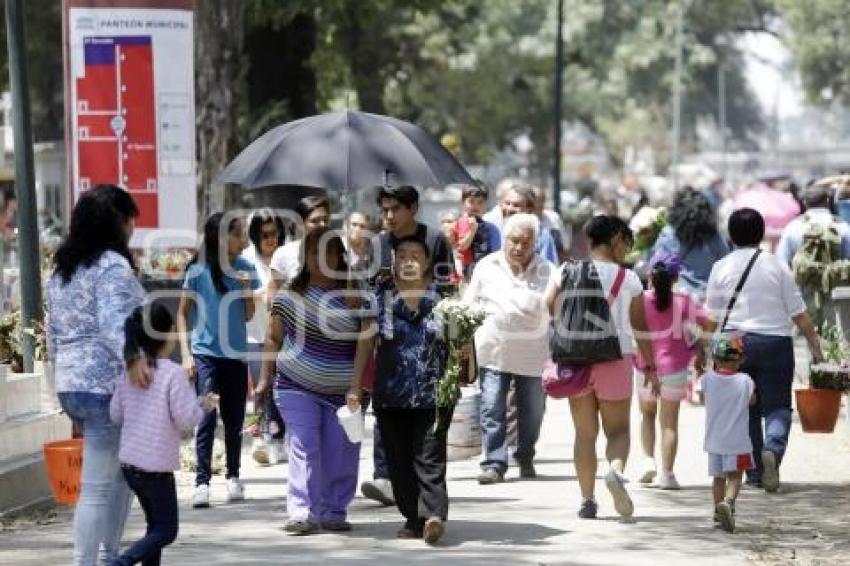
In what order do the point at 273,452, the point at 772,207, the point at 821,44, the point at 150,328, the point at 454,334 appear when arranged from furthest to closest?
the point at 821,44
the point at 772,207
the point at 273,452
the point at 454,334
the point at 150,328

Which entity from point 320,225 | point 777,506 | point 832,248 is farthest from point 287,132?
point 832,248

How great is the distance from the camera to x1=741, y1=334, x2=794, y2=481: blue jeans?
1304cm

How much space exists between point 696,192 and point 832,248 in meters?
1.92

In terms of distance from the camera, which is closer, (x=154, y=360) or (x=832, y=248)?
(x=154, y=360)

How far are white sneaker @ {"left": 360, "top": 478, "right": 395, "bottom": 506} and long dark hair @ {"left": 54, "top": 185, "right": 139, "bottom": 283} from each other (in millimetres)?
3538

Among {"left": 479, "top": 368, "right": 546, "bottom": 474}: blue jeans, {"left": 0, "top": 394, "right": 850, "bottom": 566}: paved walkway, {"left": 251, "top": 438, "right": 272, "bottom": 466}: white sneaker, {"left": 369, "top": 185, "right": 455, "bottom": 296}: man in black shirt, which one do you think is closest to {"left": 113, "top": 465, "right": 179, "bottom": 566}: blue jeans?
{"left": 0, "top": 394, "right": 850, "bottom": 566}: paved walkway

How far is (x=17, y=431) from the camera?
1283 centimetres

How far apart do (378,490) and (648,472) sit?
209 cm

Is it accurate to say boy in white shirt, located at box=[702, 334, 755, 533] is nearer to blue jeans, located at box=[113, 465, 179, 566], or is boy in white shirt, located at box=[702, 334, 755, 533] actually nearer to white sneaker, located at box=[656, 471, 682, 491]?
white sneaker, located at box=[656, 471, 682, 491]

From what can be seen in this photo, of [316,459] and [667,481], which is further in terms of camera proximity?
[667,481]

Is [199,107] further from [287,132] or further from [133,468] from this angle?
[133,468]

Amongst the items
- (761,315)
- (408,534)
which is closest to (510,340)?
(761,315)

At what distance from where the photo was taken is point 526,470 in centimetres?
1413

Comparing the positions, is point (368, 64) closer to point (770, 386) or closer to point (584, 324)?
point (770, 386)
